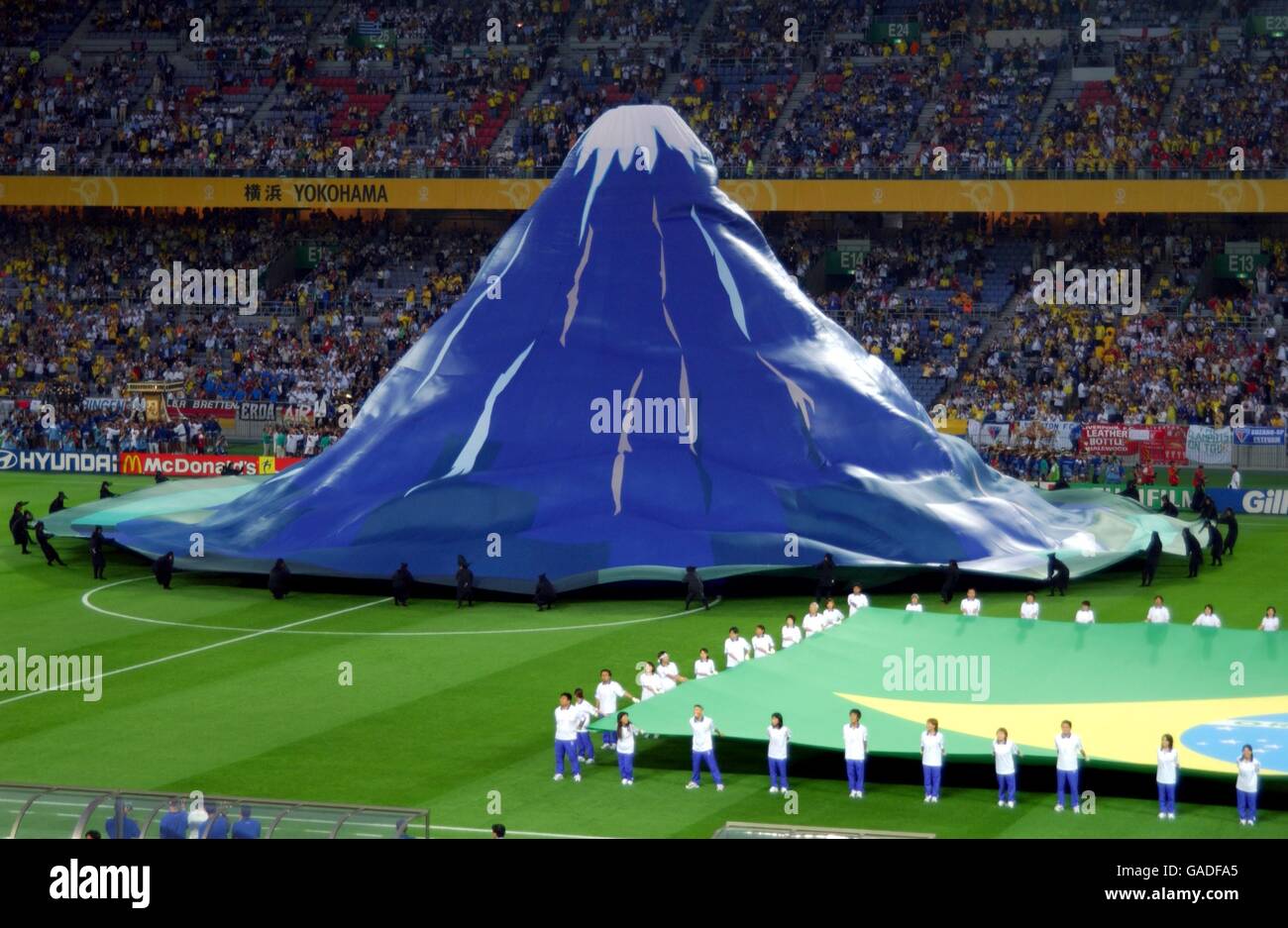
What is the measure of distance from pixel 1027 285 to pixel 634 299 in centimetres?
2693

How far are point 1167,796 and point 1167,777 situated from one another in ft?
0.91

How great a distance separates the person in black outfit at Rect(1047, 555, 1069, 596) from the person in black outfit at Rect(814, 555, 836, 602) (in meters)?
4.50

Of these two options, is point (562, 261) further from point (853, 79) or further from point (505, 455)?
point (853, 79)

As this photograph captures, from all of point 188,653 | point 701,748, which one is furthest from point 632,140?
point 701,748

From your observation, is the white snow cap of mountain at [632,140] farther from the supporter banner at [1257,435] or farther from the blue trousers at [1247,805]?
the blue trousers at [1247,805]

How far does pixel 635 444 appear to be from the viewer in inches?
1533

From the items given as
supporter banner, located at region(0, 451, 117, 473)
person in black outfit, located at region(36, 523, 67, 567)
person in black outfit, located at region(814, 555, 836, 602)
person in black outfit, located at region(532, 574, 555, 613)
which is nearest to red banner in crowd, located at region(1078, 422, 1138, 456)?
person in black outfit, located at region(814, 555, 836, 602)

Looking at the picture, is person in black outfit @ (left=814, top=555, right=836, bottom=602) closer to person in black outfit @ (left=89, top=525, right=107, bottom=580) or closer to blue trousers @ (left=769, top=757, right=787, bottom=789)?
blue trousers @ (left=769, top=757, right=787, bottom=789)

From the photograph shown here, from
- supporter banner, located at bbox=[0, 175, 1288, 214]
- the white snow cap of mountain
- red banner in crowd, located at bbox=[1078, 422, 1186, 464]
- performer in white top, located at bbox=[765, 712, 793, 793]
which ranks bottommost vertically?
performer in white top, located at bbox=[765, 712, 793, 793]

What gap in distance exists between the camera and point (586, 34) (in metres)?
72.2

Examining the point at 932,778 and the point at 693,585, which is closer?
the point at 932,778

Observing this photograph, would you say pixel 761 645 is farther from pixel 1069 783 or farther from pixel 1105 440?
pixel 1105 440

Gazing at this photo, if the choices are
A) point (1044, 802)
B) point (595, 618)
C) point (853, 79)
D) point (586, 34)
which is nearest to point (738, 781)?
point (1044, 802)

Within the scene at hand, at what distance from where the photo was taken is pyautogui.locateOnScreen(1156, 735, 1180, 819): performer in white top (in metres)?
22.2
